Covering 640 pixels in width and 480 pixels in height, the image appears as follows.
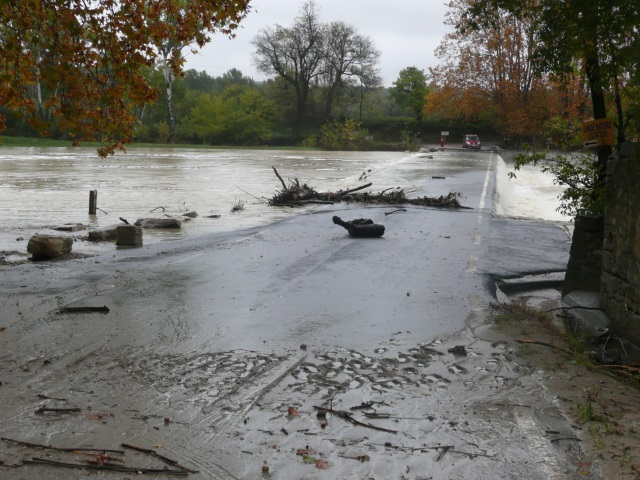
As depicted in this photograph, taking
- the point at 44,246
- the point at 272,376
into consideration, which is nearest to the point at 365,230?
the point at 44,246

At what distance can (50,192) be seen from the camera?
1013 inches

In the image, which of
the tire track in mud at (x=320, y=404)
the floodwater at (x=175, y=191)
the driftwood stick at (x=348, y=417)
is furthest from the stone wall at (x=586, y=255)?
the floodwater at (x=175, y=191)

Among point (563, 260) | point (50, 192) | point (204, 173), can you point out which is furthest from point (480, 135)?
point (563, 260)

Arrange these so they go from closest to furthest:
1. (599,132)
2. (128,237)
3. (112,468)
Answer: (112,468) < (599,132) < (128,237)

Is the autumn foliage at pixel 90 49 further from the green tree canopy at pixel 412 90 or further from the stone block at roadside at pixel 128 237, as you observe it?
the green tree canopy at pixel 412 90

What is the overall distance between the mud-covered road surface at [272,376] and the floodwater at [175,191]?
14.9 feet

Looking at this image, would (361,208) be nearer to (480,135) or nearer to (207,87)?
(480,135)

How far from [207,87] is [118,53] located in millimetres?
161876

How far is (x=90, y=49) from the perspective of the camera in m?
12.2

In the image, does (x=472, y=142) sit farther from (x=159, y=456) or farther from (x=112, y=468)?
(x=112, y=468)

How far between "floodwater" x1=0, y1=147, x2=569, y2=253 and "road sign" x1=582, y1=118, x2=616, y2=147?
857cm

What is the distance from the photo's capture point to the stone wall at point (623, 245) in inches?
316

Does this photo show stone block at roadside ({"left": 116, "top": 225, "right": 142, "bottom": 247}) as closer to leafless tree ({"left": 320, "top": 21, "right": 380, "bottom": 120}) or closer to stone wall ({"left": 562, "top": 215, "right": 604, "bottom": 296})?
stone wall ({"left": 562, "top": 215, "right": 604, "bottom": 296})

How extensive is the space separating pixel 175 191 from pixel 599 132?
19.8m
